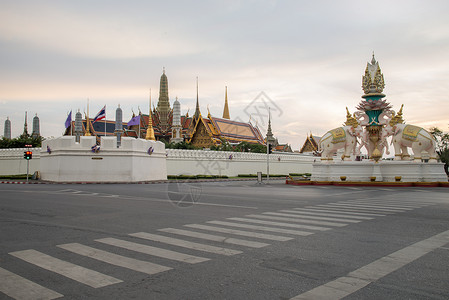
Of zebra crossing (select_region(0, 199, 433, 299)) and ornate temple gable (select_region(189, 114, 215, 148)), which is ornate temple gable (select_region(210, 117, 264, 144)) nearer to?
ornate temple gable (select_region(189, 114, 215, 148))

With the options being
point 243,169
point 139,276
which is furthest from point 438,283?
point 243,169

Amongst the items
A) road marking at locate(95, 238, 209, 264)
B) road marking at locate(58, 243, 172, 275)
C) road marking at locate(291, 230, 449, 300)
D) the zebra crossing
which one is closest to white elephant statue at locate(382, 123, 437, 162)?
the zebra crossing

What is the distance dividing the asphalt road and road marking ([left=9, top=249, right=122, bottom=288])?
0.04ft

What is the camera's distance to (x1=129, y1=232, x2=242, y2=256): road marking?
5855 millimetres

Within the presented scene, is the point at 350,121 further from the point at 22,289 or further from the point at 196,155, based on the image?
the point at 22,289

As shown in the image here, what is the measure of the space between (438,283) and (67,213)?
861 centimetres

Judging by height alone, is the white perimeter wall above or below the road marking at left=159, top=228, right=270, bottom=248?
above

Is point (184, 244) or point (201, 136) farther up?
point (201, 136)

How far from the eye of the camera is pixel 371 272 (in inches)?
189

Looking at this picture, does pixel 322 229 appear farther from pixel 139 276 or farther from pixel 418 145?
pixel 418 145

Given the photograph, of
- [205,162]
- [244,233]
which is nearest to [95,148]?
[205,162]

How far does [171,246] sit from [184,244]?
0.79 feet

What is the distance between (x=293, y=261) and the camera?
208 inches

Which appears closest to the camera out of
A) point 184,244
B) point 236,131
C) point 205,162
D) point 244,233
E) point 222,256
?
point 222,256
